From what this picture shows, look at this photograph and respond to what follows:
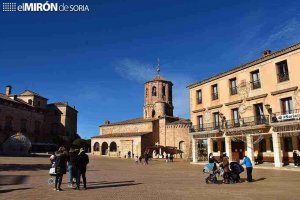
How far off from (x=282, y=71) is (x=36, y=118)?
157ft

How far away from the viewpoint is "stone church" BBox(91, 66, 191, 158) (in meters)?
45.5

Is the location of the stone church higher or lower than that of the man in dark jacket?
higher

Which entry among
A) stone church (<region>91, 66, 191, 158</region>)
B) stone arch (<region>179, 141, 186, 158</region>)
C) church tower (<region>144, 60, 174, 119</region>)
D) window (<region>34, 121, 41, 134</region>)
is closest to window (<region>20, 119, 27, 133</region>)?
window (<region>34, 121, 41, 134</region>)

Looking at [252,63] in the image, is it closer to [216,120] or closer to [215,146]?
[216,120]

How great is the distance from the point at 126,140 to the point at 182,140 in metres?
9.65

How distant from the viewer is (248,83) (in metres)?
27.0

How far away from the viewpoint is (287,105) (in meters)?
23.5

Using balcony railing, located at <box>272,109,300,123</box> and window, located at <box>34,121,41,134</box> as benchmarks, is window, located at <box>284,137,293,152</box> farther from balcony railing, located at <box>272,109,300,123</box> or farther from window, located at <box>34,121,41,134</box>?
window, located at <box>34,121,41,134</box>

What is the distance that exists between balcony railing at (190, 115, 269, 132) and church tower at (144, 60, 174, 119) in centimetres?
2041

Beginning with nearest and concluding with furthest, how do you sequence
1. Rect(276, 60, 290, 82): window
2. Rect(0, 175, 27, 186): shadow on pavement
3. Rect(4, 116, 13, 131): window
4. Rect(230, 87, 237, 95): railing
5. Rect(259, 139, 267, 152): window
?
Rect(0, 175, 27, 186): shadow on pavement → Rect(276, 60, 290, 82): window → Rect(259, 139, 267, 152): window → Rect(230, 87, 237, 95): railing → Rect(4, 116, 13, 131): window

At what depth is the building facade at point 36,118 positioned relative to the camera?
161 feet

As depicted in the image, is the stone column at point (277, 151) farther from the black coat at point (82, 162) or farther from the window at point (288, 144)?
the black coat at point (82, 162)

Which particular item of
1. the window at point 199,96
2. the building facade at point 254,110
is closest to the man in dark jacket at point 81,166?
the building facade at point 254,110

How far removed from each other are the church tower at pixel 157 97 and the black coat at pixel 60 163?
41570 millimetres
